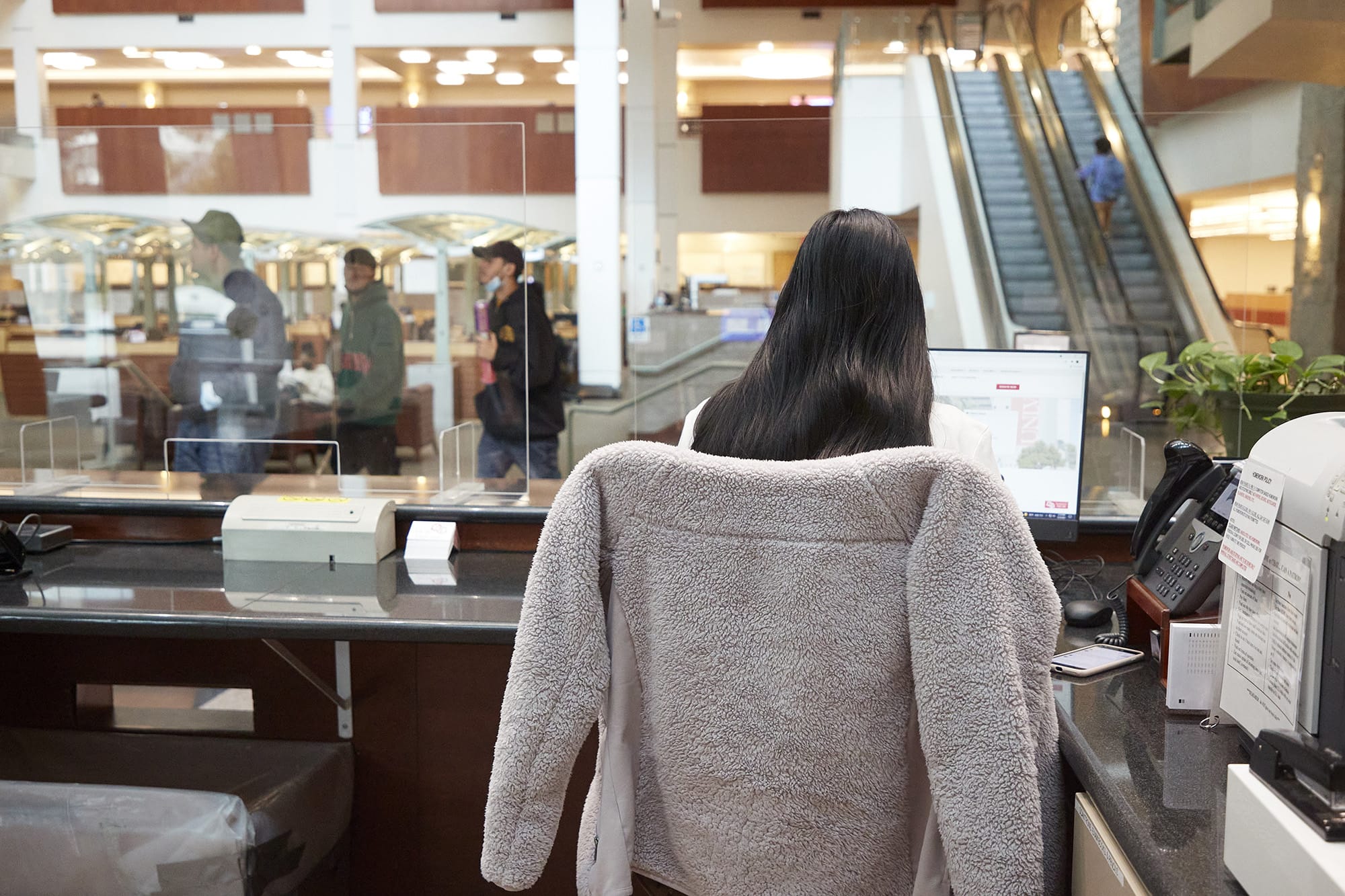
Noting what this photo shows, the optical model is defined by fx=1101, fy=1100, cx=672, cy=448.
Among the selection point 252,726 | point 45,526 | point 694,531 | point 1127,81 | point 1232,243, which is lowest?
point 252,726

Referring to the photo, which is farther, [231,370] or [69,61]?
[69,61]

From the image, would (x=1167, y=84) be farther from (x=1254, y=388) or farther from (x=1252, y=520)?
(x=1252, y=520)

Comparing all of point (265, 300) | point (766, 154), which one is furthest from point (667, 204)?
point (265, 300)

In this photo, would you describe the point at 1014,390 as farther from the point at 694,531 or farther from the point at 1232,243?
the point at 1232,243

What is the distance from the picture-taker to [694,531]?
3.77 ft

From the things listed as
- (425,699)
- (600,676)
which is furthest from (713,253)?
(600,676)

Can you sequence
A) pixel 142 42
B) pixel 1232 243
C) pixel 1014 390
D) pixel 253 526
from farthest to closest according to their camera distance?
1. pixel 142 42
2. pixel 1232 243
3. pixel 253 526
4. pixel 1014 390

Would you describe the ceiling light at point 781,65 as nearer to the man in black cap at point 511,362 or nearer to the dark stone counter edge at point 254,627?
the man in black cap at point 511,362

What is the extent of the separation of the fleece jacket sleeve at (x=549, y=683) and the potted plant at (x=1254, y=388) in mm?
1836

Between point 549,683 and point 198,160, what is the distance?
129 inches

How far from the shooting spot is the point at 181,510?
2.67 meters

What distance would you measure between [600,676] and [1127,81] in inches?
427

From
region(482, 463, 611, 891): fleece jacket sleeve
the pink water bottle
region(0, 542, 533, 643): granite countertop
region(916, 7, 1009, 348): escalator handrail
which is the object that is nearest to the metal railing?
the pink water bottle

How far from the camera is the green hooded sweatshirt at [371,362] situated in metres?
3.72
